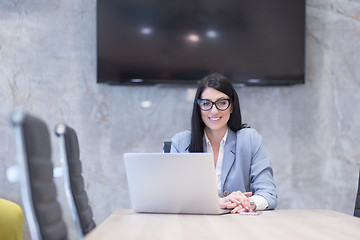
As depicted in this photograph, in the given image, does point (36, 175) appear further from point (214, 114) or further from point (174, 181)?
point (214, 114)

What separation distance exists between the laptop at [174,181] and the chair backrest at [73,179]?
0.80 ft

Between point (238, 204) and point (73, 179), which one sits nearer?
point (73, 179)

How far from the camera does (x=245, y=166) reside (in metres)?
2.38

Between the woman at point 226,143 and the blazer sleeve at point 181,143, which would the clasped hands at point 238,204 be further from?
the blazer sleeve at point 181,143

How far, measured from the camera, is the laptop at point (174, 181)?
172 cm

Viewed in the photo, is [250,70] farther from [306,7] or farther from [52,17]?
[52,17]

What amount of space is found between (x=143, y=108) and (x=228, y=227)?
2.38 meters

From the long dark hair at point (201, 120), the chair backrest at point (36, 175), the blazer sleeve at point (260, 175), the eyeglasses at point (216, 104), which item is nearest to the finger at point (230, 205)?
the blazer sleeve at point (260, 175)

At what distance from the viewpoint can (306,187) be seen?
3.80 metres

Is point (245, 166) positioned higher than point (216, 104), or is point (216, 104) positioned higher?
point (216, 104)

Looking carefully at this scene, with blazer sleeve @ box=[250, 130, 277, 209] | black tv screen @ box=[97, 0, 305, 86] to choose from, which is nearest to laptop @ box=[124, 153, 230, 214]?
blazer sleeve @ box=[250, 130, 277, 209]

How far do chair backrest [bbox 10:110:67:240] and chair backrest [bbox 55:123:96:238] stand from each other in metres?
0.33

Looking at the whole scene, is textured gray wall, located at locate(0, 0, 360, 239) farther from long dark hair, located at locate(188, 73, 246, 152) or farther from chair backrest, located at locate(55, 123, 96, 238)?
chair backrest, located at locate(55, 123, 96, 238)

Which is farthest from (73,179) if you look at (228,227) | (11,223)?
(11,223)
